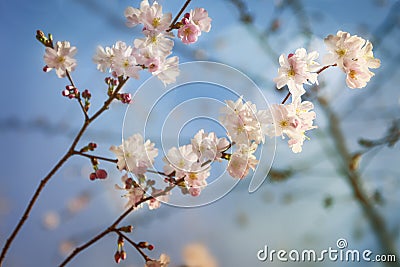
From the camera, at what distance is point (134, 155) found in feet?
2.46

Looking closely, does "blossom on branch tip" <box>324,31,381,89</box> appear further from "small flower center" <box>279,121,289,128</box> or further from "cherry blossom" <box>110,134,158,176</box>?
"cherry blossom" <box>110,134,158,176</box>

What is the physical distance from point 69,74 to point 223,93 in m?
0.31

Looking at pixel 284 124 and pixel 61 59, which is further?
pixel 61 59

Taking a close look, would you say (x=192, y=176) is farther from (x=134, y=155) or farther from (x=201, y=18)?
(x=201, y=18)

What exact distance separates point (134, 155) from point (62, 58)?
24 cm

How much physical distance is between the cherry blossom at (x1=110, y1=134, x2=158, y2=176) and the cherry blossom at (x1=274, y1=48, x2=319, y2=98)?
0.27m

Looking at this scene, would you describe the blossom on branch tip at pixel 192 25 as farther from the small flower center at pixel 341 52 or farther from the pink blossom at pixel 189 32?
the small flower center at pixel 341 52

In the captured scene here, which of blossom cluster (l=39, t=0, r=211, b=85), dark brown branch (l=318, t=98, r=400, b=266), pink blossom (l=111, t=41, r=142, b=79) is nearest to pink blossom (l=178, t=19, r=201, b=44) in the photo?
blossom cluster (l=39, t=0, r=211, b=85)

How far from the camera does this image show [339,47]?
2.26 ft

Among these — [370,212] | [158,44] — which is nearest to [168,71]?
[158,44]

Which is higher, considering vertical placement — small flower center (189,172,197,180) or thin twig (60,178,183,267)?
small flower center (189,172,197,180)

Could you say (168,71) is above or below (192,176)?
above

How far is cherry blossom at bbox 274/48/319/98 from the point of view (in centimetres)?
70

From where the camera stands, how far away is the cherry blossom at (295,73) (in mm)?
696
